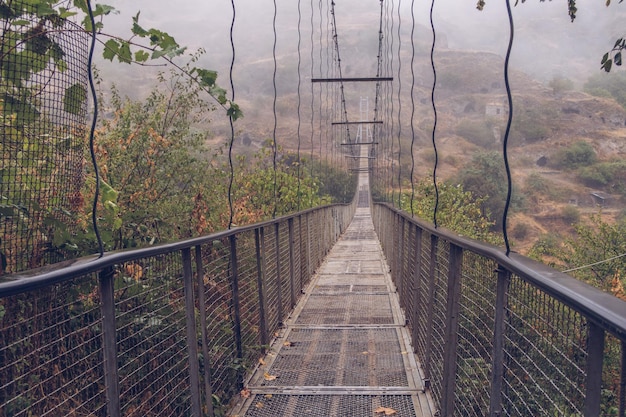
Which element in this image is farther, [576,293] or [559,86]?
[559,86]

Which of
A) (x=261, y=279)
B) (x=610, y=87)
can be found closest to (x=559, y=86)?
(x=610, y=87)

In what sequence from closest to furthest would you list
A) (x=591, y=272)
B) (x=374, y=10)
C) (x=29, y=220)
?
1. (x=29, y=220)
2. (x=591, y=272)
3. (x=374, y=10)

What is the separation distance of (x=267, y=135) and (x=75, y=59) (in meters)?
55.7

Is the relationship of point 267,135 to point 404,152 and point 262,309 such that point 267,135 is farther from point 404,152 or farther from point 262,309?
point 262,309

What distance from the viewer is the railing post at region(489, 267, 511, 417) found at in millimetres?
1442

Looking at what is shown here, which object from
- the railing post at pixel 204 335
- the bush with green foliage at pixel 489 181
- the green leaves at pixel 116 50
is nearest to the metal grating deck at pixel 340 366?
the railing post at pixel 204 335

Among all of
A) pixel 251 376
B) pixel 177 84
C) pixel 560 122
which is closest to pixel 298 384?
pixel 251 376

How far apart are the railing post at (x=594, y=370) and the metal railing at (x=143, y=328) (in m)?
0.97

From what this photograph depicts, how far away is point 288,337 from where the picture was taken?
3.58 meters

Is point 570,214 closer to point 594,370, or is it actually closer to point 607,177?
point 607,177

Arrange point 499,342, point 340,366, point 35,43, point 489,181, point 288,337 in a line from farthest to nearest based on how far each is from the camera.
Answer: point 489,181
point 288,337
point 340,366
point 35,43
point 499,342

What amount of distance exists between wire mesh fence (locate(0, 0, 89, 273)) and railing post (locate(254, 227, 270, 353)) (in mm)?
1134

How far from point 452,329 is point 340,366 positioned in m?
1.09

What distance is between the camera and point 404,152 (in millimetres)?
55344
